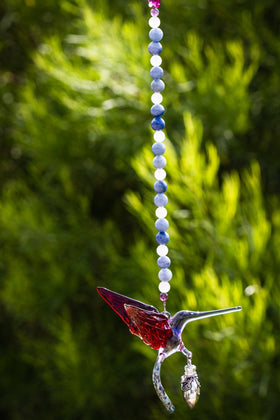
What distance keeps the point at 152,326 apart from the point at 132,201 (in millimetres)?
380

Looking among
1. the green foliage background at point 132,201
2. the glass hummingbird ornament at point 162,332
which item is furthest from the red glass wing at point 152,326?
the green foliage background at point 132,201

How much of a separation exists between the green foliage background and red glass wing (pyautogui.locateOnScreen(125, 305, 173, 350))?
280 millimetres

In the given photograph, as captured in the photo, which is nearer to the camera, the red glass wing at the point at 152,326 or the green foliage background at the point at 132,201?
the red glass wing at the point at 152,326

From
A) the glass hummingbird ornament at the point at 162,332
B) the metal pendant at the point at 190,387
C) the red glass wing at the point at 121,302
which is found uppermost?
the red glass wing at the point at 121,302

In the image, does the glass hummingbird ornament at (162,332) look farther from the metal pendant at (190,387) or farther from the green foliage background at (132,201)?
the green foliage background at (132,201)

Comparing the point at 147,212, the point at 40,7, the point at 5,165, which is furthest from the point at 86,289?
the point at 40,7

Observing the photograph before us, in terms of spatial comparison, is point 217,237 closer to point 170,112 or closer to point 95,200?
point 170,112

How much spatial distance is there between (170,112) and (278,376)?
0.61 meters

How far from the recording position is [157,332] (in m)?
0.52

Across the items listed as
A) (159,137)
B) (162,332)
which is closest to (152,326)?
(162,332)

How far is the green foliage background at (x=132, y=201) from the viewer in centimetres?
90

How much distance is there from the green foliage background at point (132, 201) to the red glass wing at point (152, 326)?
280 millimetres

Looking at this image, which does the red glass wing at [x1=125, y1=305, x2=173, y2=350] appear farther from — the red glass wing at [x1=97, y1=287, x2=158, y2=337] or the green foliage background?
the green foliage background

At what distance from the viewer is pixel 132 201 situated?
0.88 m
